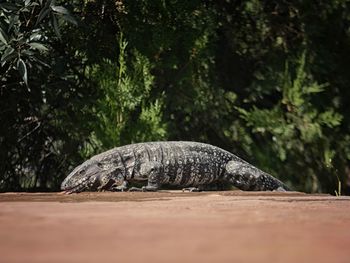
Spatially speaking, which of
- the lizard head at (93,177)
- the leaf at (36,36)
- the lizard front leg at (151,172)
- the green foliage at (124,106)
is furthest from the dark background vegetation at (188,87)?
the lizard head at (93,177)

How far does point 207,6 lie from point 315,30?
1.55m

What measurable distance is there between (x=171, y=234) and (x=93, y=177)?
3072mm

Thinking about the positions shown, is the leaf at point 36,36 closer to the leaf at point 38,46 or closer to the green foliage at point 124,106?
the leaf at point 38,46

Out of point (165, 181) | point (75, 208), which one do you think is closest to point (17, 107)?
point (165, 181)

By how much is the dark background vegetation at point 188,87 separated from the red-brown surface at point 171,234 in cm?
385

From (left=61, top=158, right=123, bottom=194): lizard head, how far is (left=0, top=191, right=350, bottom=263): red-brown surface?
1.96 metres

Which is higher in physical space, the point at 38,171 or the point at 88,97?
the point at 88,97

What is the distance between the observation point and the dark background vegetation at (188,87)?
6.73 metres

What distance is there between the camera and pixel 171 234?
1.83m

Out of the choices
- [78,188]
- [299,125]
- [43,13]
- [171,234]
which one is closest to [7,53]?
[43,13]

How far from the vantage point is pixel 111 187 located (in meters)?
5.00

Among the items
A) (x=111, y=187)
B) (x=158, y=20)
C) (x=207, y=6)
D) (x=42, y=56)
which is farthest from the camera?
(x=207, y=6)

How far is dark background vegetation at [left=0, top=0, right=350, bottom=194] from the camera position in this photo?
6.73m

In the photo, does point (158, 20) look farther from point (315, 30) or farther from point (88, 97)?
point (315, 30)
